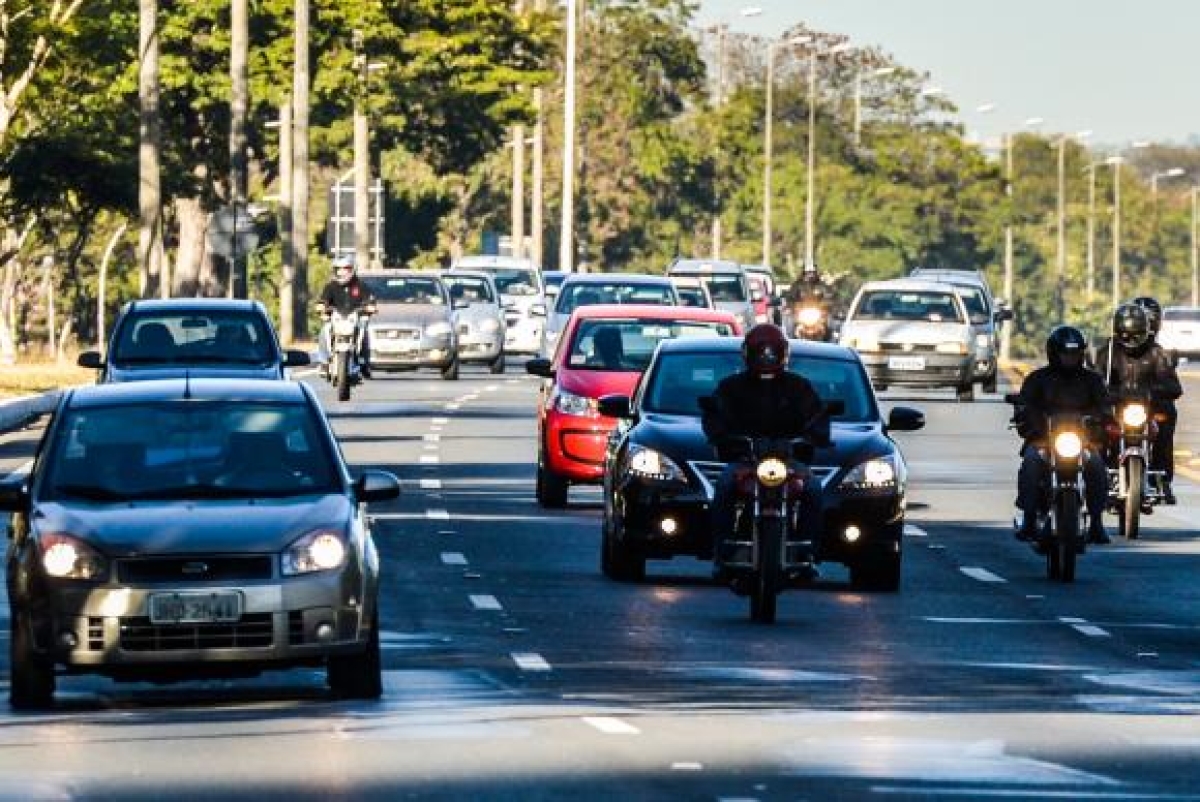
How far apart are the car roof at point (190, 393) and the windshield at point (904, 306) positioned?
37469 mm

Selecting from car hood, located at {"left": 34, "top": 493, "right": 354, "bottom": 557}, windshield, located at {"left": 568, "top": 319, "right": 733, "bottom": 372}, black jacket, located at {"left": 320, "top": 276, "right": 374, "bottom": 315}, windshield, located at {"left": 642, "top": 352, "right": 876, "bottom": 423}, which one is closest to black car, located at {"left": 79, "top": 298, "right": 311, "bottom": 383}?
windshield, located at {"left": 568, "top": 319, "right": 733, "bottom": 372}

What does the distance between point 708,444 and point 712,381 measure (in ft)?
5.97

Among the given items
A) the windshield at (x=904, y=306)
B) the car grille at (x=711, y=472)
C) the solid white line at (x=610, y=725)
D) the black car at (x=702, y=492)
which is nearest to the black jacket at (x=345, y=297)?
the windshield at (x=904, y=306)

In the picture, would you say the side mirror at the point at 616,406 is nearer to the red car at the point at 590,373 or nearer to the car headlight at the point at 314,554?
the red car at the point at 590,373

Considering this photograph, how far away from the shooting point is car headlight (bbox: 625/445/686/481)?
23188 mm

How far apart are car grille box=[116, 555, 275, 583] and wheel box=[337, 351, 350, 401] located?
33434mm

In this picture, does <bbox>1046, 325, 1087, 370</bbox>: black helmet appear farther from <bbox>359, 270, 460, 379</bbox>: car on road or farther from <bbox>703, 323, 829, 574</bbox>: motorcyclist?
<bbox>359, 270, 460, 379</bbox>: car on road

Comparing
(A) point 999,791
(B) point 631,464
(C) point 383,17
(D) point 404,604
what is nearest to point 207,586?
(A) point 999,791

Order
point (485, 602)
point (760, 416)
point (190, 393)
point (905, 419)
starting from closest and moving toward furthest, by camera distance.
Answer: point (190, 393)
point (760, 416)
point (485, 602)
point (905, 419)

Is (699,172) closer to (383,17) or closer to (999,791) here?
(383,17)

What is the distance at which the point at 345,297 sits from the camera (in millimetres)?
50500

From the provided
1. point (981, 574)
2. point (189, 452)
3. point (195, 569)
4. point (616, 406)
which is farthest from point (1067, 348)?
point (195, 569)

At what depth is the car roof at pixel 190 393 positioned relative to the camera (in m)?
17.5

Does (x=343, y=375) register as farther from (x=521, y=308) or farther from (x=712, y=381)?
(x=712, y=381)
